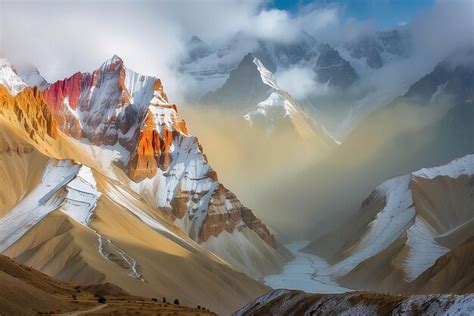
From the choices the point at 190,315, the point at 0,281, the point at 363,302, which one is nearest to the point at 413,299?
the point at 363,302

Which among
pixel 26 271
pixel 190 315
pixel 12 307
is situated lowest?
pixel 190 315

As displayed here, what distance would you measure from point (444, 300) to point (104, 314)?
54.5m

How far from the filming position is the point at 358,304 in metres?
89.8

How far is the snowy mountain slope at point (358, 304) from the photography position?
254 ft

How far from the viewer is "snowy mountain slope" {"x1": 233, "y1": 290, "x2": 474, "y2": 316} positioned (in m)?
77.3

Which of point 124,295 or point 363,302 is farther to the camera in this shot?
point 124,295

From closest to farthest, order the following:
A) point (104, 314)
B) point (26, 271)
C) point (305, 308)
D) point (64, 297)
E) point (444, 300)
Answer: point (444, 300) < point (305, 308) < point (104, 314) < point (64, 297) < point (26, 271)

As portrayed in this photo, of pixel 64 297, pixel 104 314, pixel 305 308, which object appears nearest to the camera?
pixel 305 308

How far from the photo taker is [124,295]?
162000 millimetres

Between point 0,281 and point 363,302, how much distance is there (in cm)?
5586

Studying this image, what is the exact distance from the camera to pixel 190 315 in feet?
387

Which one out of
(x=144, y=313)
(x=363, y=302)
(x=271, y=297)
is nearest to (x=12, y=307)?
(x=144, y=313)

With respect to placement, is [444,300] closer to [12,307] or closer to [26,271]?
[12,307]

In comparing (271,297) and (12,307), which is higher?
(12,307)
